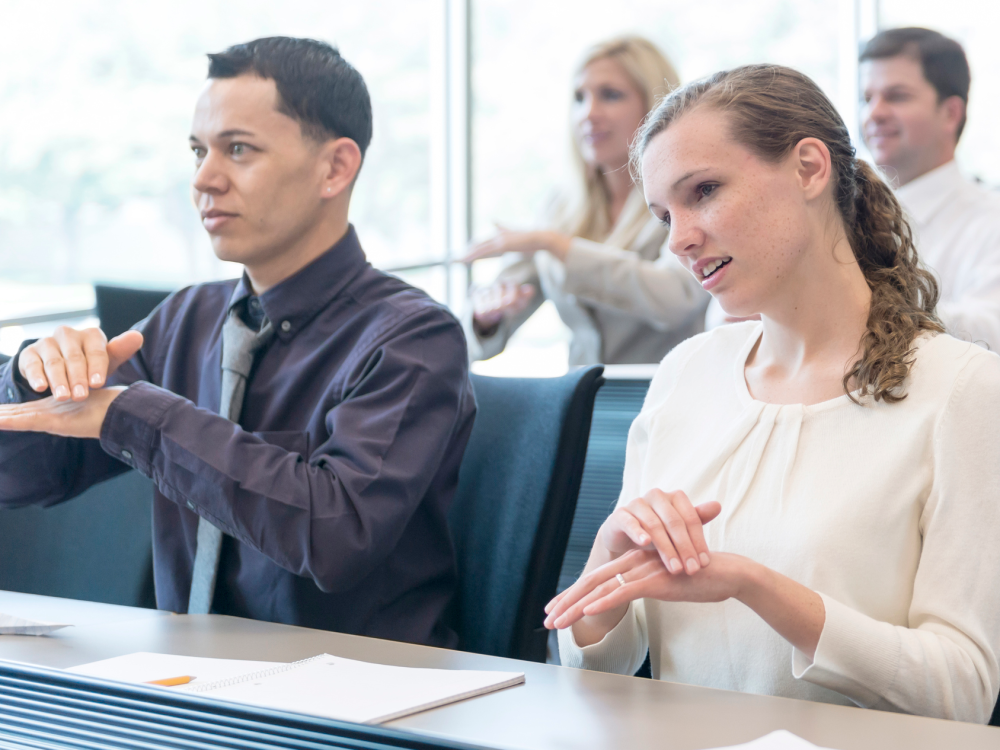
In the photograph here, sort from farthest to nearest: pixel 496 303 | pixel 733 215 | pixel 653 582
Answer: pixel 496 303
pixel 733 215
pixel 653 582

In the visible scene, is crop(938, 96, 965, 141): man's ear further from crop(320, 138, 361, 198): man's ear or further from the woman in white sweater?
crop(320, 138, 361, 198): man's ear

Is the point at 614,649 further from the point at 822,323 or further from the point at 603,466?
the point at 603,466

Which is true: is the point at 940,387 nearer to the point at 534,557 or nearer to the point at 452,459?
the point at 534,557

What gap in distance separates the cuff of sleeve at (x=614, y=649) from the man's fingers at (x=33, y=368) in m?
0.67

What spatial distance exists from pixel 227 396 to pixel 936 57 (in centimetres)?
163

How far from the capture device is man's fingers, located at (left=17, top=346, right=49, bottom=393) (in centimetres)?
119

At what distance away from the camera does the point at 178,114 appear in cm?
420

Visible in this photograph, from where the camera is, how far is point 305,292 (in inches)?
54.4

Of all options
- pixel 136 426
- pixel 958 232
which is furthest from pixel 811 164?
pixel 958 232

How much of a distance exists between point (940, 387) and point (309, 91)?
89cm

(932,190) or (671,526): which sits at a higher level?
(932,190)

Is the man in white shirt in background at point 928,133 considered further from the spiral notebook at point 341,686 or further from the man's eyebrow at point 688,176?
the spiral notebook at point 341,686

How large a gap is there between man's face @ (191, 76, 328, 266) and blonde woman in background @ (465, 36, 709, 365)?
905mm

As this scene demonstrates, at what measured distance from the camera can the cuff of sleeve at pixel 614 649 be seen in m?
1.11
